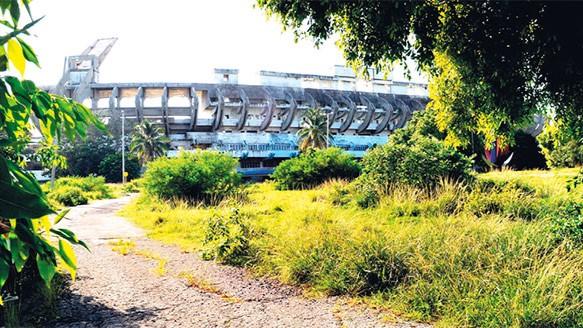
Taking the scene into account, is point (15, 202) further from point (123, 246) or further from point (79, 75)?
point (79, 75)

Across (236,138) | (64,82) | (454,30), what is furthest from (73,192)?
Answer: (64,82)

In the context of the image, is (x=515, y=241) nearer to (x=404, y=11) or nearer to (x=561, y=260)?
(x=561, y=260)

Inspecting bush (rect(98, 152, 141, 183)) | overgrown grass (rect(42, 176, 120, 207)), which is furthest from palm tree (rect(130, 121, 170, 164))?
overgrown grass (rect(42, 176, 120, 207))

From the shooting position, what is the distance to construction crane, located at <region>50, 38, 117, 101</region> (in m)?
71.7

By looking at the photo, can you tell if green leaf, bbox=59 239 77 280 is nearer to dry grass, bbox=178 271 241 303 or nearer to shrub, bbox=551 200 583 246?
dry grass, bbox=178 271 241 303

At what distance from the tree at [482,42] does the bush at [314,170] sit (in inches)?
755

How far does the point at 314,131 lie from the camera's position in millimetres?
69938

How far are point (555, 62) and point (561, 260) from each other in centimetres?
232

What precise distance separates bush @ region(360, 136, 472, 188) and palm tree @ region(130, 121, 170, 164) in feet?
175

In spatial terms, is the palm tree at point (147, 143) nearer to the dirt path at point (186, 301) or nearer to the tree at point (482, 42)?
the dirt path at point (186, 301)

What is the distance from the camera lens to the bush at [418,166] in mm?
14828

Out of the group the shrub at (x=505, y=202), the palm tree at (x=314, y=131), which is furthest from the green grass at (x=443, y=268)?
the palm tree at (x=314, y=131)

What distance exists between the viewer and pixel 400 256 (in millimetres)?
6246

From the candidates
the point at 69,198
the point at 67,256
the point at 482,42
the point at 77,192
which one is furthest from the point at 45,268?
the point at 77,192
